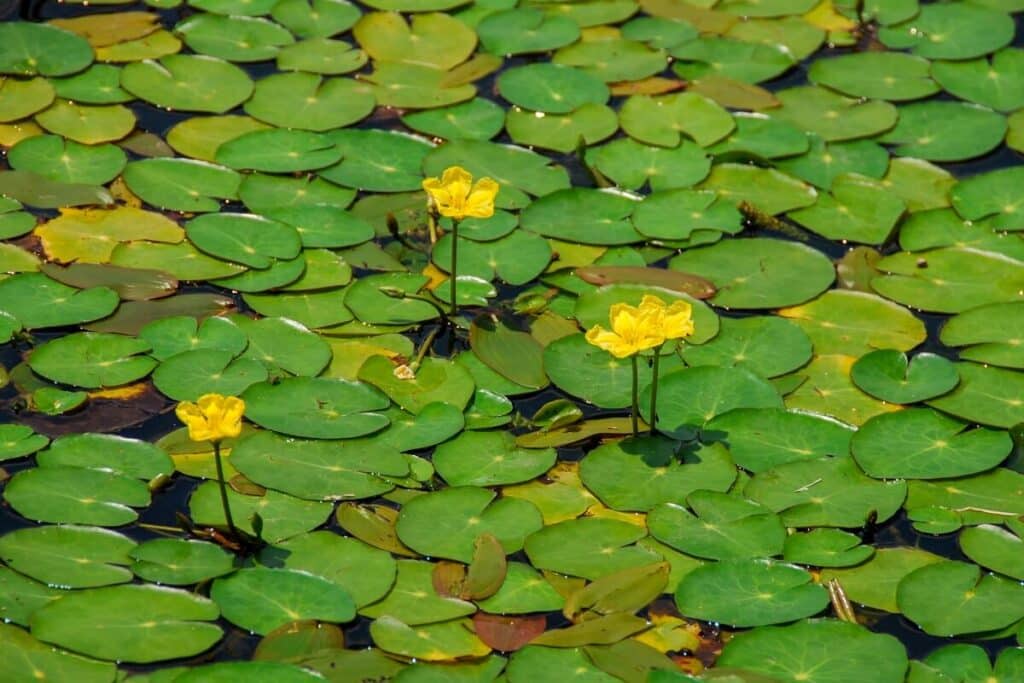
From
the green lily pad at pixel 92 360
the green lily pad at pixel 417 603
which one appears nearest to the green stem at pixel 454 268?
the green lily pad at pixel 92 360

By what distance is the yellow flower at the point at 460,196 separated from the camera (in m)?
3.76

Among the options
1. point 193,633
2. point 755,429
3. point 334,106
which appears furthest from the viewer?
point 334,106

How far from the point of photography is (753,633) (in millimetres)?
3166

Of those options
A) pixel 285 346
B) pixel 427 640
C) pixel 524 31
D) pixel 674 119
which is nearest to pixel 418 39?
pixel 524 31

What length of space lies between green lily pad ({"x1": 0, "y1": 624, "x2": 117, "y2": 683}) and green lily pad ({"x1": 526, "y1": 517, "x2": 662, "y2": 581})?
97 cm

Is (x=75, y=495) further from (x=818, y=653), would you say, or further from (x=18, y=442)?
(x=818, y=653)

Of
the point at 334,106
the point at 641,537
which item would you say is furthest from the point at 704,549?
the point at 334,106

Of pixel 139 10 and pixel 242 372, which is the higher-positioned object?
pixel 139 10

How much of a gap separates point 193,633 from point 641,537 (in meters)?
1.03

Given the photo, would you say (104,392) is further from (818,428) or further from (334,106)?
(818,428)

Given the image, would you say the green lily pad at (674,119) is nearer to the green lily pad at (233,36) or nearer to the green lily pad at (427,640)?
the green lily pad at (233,36)

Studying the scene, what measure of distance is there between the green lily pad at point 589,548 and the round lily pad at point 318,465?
41 cm

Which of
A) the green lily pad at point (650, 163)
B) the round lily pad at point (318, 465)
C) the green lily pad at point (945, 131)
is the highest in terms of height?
the green lily pad at point (945, 131)

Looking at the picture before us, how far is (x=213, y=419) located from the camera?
311cm
